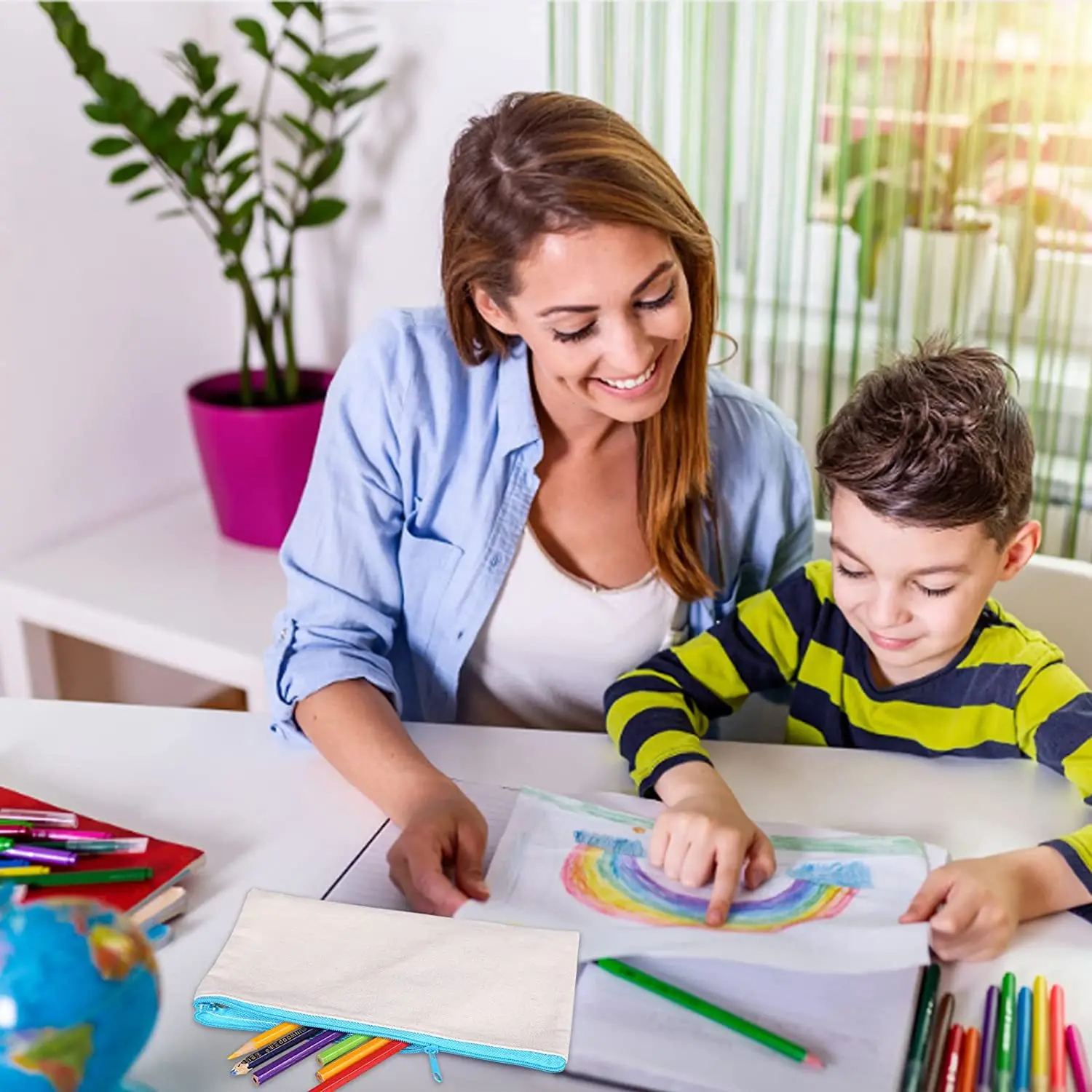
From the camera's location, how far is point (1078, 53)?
158 cm

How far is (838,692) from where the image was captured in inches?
46.7

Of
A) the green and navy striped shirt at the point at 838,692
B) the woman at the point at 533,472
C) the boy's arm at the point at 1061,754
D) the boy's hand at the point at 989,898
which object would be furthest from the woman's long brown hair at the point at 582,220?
the boy's hand at the point at 989,898

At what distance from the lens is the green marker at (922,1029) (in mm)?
737

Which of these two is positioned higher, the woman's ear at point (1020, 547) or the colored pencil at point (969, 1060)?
the woman's ear at point (1020, 547)

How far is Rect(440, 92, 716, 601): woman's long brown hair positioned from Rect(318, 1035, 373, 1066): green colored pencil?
62 cm

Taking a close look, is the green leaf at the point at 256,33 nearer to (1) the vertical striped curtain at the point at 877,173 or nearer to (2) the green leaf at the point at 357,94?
(2) the green leaf at the point at 357,94

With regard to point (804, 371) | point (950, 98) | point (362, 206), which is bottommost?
point (804, 371)

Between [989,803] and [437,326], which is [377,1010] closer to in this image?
[989,803]

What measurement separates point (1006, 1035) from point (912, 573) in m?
0.36

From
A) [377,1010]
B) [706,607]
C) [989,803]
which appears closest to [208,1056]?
[377,1010]

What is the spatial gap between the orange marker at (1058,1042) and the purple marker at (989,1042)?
0.10 feet

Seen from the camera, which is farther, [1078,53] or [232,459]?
[232,459]

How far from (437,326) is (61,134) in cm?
107

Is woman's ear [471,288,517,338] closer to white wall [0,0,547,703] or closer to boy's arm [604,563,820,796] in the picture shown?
boy's arm [604,563,820,796]
